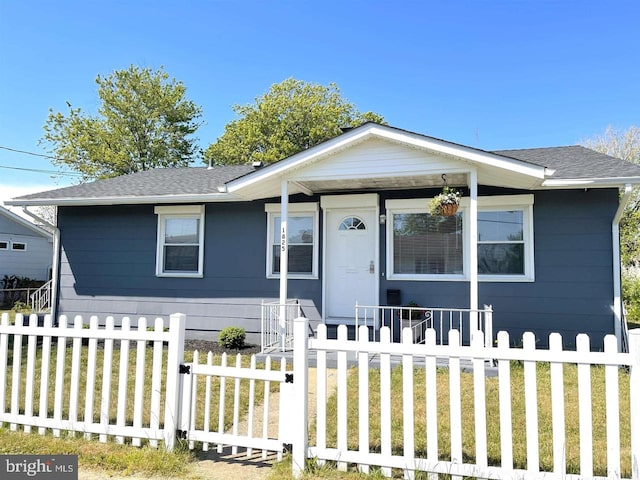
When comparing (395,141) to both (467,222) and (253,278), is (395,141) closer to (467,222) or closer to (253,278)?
(467,222)

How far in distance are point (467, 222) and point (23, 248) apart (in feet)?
64.0

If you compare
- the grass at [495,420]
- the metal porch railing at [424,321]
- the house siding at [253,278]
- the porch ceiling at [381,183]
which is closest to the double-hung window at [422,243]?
the house siding at [253,278]

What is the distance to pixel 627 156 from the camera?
68.3 ft

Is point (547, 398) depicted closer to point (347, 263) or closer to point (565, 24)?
point (347, 263)

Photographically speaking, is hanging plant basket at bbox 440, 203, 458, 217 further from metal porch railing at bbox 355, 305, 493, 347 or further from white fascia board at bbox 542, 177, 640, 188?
metal porch railing at bbox 355, 305, 493, 347

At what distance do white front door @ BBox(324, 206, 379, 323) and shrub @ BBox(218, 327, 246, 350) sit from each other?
1669mm

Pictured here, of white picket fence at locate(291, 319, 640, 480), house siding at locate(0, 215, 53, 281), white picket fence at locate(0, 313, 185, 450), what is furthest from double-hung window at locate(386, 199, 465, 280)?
house siding at locate(0, 215, 53, 281)

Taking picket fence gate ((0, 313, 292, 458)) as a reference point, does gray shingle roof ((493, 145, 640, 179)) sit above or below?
above

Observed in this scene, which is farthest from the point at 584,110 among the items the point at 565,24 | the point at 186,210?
the point at 186,210

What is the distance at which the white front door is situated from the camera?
7906 millimetres

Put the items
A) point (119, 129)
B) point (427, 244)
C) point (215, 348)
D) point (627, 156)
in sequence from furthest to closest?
point (119, 129) → point (627, 156) → point (427, 244) → point (215, 348)

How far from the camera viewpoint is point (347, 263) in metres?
8.04

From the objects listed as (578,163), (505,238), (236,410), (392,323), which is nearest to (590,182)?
(578,163)

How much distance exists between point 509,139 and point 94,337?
25232mm
